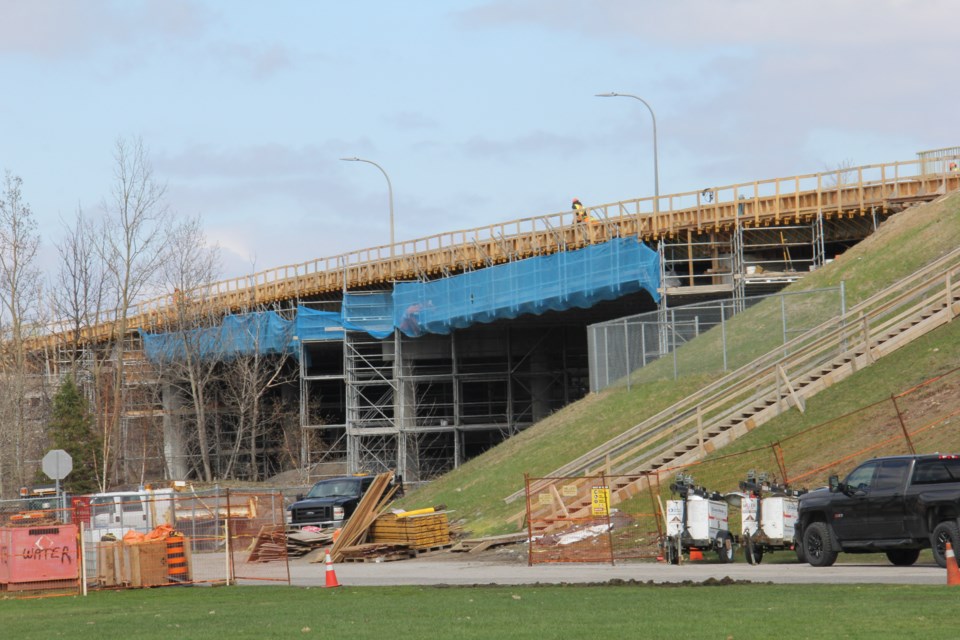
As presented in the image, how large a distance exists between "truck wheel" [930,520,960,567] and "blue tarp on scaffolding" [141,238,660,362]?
1199 inches

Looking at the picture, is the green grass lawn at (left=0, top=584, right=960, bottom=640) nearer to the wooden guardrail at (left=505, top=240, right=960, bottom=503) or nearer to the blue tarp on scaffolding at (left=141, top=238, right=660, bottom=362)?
the wooden guardrail at (left=505, top=240, right=960, bottom=503)

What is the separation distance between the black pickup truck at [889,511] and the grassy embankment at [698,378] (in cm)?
1030

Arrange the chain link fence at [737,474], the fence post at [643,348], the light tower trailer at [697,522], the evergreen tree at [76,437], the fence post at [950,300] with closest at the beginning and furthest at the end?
the light tower trailer at [697,522]
the chain link fence at [737,474]
the fence post at [950,300]
the fence post at [643,348]
the evergreen tree at [76,437]

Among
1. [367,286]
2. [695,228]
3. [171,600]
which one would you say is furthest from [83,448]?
[171,600]

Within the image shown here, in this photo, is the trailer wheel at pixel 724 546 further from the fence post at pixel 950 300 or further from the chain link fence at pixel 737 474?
the fence post at pixel 950 300

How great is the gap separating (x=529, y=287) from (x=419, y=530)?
23748mm

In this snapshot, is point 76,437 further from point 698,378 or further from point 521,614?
point 521,614

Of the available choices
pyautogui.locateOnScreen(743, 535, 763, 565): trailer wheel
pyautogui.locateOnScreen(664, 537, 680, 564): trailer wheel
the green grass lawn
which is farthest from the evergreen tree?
pyautogui.locateOnScreen(743, 535, 763, 565): trailer wheel

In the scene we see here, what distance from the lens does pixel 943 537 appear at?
2000 centimetres

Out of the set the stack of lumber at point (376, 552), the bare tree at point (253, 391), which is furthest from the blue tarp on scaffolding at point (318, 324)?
the stack of lumber at point (376, 552)

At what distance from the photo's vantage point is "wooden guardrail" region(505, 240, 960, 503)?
33.5 meters

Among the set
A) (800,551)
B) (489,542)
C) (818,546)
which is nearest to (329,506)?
(489,542)

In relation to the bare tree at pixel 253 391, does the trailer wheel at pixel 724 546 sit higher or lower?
lower

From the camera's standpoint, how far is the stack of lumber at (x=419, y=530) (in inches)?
1292
